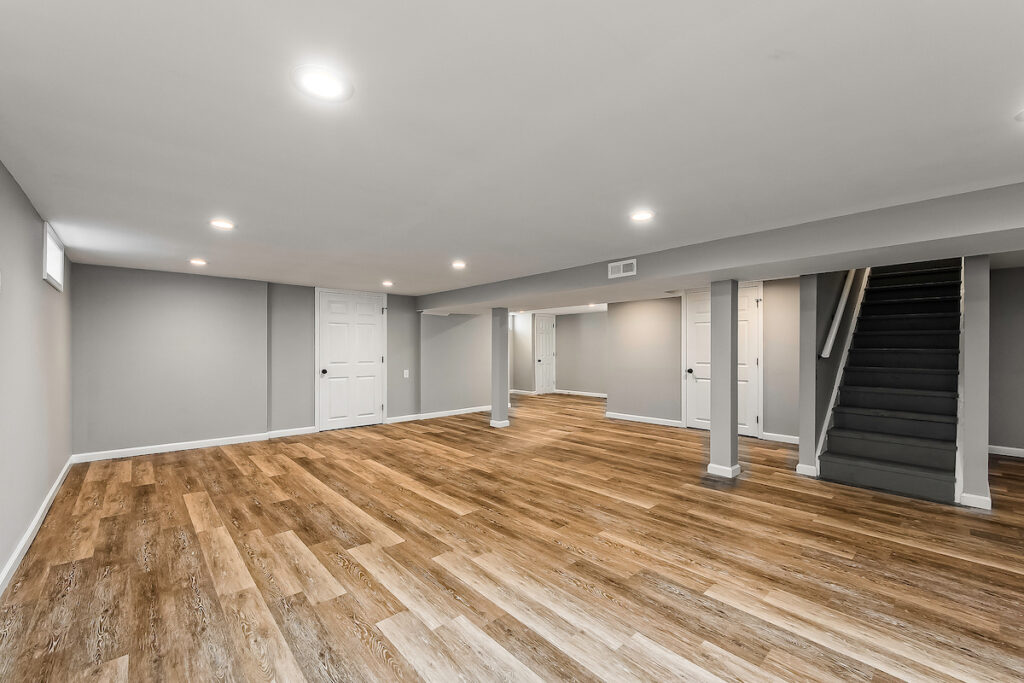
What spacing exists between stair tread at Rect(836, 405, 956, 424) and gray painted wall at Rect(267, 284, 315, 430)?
6916 millimetres

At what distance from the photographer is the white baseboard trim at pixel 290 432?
6.36m

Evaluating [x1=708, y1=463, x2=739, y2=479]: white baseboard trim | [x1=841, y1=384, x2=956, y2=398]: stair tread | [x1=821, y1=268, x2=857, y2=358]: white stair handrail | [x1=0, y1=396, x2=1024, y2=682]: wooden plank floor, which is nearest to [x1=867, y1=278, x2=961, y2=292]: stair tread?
[x1=821, y1=268, x2=857, y2=358]: white stair handrail

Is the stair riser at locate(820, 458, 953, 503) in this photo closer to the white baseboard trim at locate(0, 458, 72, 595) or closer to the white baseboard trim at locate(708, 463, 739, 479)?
the white baseboard trim at locate(708, 463, 739, 479)

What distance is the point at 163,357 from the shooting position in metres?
5.55

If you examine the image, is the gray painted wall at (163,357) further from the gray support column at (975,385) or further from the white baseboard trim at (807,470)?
the gray support column at (975,385)

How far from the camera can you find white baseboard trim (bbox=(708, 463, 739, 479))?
4430 mm

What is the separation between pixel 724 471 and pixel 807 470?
0.83 meters

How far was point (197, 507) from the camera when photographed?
3.66 m

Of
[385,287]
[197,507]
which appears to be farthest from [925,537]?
[385,287]

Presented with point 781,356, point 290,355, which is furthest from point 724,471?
point 290,355

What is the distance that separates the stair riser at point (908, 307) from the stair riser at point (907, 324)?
0.61 feet

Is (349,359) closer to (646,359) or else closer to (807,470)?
(646,359)

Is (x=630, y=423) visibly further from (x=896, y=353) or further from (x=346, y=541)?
(x=346, y=541)

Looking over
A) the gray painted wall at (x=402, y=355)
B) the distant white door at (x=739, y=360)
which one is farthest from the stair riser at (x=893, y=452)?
the gray painted wall at (x=402, y=355)
